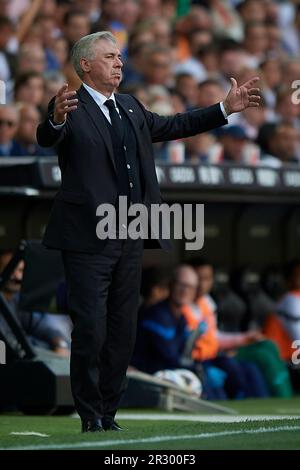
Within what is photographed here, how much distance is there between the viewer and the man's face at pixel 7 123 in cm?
1172

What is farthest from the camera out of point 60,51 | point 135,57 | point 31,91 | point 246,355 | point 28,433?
point 135,57

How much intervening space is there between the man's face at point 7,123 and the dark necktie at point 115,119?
4399 millimetres

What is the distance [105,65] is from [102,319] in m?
1.32

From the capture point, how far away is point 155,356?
476 inches

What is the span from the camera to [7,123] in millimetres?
11734

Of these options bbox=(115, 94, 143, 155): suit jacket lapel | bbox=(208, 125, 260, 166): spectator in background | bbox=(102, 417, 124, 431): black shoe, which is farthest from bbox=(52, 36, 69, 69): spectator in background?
bbox=(102, 417, 124, 431): black shoe

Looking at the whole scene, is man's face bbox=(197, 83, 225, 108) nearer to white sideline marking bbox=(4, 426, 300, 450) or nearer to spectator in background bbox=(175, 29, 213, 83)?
spectator in background bbox=(175, 29, 213, 83)

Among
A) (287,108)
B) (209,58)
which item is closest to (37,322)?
(287,108)

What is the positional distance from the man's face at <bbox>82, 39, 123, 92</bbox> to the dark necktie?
0.31 ft

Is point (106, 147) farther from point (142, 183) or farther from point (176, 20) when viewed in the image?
point (176, 20)

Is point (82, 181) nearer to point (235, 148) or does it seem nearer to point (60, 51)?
point (235, 148)
